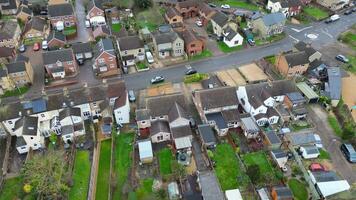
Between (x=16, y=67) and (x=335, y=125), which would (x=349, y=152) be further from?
(x=16, y=67)

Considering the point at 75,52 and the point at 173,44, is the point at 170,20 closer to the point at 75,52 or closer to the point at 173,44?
the point at 173,44

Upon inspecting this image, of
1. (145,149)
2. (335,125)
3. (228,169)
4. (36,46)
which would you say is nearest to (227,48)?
(335,125)

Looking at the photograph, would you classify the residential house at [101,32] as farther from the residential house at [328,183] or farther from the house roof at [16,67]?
the residential house at [328,183]

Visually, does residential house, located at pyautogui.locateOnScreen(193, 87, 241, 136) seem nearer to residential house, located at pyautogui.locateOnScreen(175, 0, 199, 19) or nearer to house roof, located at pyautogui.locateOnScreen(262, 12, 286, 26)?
house roof, located at pyautogui.locateOnScreen(262, 12, 286, 26)

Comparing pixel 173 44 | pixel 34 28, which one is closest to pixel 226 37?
pixel 173 44

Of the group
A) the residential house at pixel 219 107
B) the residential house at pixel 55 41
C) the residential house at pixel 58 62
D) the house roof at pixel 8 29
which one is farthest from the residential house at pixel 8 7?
the residential house at pixel 219 107
